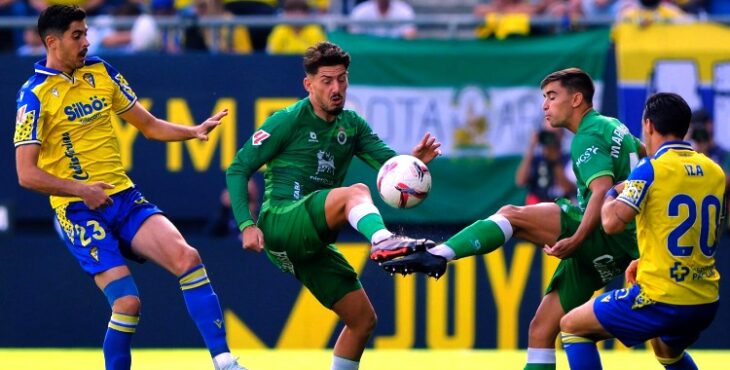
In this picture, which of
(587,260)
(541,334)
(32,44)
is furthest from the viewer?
(32,44)

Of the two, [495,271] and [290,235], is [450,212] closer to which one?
[495,271]

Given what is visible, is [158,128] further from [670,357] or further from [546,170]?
[546,170]

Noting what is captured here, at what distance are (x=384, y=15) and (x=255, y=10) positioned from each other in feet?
4.56

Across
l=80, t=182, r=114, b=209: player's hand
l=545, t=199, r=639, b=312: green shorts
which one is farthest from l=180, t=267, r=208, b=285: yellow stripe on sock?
l=545, t=199, r=639, b=312: green shorts

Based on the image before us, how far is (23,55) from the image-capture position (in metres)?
14.1

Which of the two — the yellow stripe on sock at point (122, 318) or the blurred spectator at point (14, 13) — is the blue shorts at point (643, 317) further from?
the blurred spectator at point (14, 13)

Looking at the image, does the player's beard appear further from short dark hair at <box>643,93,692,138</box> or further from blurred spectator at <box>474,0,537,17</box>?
blurred spectator at <box>474,0,537,17</box>

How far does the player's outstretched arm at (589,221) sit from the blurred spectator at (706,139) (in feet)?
18.2

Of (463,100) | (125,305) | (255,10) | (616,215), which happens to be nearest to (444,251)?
(616,215)

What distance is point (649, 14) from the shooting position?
1380 cm

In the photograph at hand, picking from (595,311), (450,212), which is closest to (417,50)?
(450,212)

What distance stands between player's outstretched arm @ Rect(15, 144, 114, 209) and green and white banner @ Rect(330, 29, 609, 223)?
18.8 ft

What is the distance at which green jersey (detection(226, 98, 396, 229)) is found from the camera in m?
8.63

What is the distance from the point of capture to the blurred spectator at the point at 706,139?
13477mm
